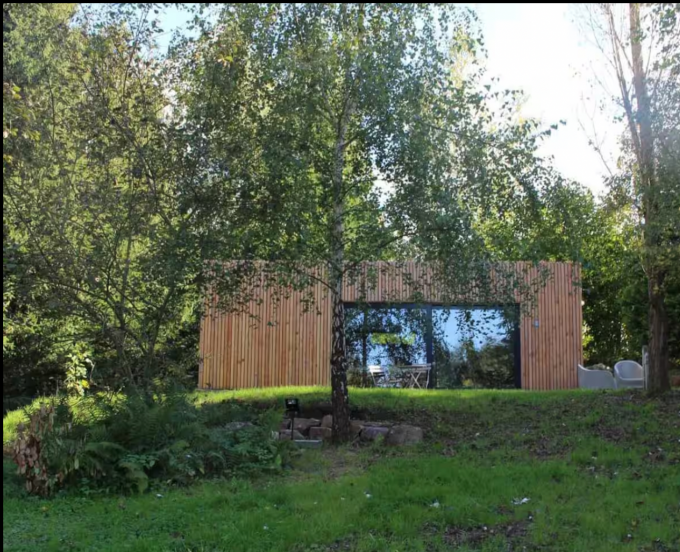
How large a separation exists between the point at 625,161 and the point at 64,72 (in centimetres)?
789

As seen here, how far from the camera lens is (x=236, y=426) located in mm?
7594

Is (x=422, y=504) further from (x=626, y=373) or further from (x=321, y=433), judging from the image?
(x=626, y=373)

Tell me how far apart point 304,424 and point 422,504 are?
3.70 meters

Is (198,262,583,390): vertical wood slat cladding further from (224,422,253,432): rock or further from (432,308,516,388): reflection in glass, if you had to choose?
(224,422,253,432): rock

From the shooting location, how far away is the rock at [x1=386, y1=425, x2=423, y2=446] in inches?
308

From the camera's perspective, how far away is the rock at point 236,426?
7434mm

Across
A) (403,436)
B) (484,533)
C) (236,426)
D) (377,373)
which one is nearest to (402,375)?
(377,373)

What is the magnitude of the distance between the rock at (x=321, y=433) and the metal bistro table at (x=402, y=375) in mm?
6534

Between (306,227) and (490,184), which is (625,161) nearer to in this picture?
(490,184)

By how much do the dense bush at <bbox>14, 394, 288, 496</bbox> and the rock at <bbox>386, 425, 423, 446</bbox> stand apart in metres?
1.45

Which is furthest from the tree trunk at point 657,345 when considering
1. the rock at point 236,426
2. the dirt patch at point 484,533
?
the rock at point 236,426

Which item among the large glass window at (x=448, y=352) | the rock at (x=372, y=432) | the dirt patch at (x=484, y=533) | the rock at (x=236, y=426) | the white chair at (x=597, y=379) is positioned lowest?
the dirt patch at (x=484, y=533)

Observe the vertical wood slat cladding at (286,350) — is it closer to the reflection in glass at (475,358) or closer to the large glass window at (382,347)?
the reflection in glass at (475,358)

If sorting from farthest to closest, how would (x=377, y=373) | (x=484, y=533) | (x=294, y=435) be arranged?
(x=377, y=373) < (x=294, y=435) < (x=484, y=533)
